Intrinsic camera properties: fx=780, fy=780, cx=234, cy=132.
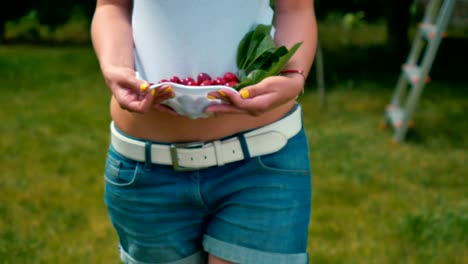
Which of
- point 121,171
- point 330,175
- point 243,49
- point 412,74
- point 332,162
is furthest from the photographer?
point 412,74

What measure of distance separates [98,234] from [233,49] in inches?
102

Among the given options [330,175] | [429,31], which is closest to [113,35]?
[330,175]

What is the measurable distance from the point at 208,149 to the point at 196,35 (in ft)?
0.88

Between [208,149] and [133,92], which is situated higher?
[133,92]

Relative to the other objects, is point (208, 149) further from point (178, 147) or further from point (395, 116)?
point (395, 116)

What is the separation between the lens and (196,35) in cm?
182

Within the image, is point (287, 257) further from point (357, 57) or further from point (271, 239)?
point (357, 57)

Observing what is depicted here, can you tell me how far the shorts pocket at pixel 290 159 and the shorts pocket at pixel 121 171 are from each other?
311 mm

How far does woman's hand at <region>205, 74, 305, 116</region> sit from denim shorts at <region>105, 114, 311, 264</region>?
230mm

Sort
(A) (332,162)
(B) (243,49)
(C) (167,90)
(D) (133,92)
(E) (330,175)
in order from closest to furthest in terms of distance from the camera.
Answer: (C) (167,90) → (D) (133,92) → (B) (243,49) → (E) (330,175) → (A) (332,162)

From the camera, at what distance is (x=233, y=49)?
6.00 feet

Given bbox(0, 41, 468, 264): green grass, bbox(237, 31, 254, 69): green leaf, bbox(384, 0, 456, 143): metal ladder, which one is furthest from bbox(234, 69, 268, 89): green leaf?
bbox(384, 0, 456, 143): metal ladder

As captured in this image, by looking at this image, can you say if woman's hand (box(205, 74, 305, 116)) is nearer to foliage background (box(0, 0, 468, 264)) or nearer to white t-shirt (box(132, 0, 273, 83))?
white t-shirt (box(132, 0, 273, 83))

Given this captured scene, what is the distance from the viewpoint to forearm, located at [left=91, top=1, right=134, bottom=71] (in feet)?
6.05
